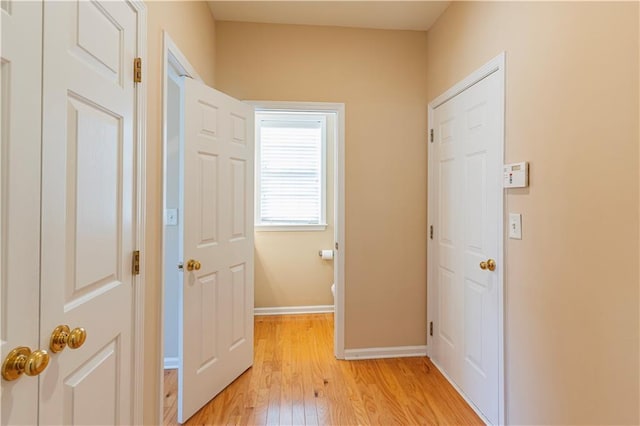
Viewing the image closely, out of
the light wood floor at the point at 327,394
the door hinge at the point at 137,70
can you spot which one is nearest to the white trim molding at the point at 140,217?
the door hinge at the point at 137,70

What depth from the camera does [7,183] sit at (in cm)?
66

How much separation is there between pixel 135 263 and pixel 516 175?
5.79 ft

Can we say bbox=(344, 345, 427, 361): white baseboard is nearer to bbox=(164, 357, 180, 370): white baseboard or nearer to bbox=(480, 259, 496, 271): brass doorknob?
bbox=(480, 259, 496, 271): brass doorknob

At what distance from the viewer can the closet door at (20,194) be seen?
→ 0.66 m

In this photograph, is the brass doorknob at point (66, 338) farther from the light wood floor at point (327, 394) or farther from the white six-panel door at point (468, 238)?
the white six-panel door at point (468, 238)

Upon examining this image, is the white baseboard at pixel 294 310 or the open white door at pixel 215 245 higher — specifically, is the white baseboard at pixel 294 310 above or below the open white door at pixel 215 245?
below

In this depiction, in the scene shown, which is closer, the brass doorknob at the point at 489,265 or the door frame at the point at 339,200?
the brass doorknob at the point at 489,265

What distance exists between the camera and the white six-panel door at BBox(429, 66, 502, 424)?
1.66 meters

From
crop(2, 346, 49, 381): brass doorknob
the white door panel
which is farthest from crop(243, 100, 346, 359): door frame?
crop(2, 346, 49, 381): brass doorknob

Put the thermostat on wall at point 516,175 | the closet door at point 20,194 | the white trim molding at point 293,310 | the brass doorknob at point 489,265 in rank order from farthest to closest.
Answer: the white trim molding at point 293,310 < the brass doorknob at point 489,265 < the thermostat on wall at point 516,175 < the closet door at point 20,194

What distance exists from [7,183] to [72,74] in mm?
372

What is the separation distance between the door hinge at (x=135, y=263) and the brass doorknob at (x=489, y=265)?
1729 millimetres

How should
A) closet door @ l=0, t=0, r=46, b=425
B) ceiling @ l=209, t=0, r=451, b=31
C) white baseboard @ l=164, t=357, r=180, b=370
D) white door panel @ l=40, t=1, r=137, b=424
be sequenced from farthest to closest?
white baseboard @ l=164, t=357, r=180, b=370
ceiling @ l=209, t=0, r=451, b=31
white door panel @ l=40, t=1, r=137, b=424
closet door @ l=0, t=0, r=46, b=425

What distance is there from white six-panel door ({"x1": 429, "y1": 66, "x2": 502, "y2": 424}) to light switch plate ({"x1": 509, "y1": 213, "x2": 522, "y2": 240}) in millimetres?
71
